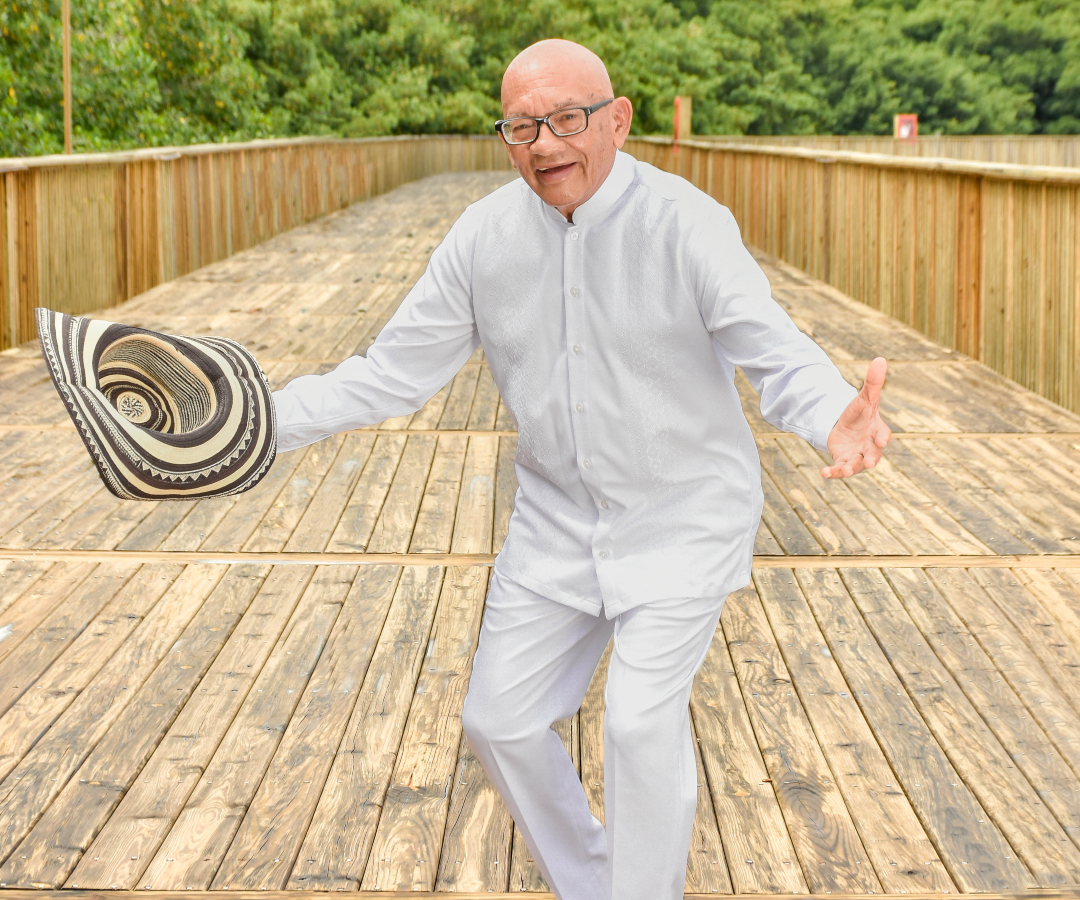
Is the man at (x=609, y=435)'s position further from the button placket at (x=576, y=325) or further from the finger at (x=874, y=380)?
the finger at (x=874, y=380)

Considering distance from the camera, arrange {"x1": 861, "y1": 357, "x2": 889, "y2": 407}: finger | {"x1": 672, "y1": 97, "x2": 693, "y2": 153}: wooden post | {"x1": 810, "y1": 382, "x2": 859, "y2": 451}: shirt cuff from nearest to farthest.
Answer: {"x1": 861, "y1": 357, "x2": 889, "y2": 407}: finger → {"x1": 810, "y1": 382, "x2": 859, "y2": 451}: shirt cuff → {"x1": 672, "y1": 97, "x2": 693, "y2": 153}: wooden post

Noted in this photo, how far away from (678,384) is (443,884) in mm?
1130

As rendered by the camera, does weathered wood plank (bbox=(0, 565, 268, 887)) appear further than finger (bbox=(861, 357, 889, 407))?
Yes

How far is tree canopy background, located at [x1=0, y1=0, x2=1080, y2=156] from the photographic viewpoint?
37.7m

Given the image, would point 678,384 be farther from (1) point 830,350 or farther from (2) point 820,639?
(1) point 830,350

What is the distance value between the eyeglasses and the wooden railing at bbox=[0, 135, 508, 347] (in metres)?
6.46

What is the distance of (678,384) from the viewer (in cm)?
232

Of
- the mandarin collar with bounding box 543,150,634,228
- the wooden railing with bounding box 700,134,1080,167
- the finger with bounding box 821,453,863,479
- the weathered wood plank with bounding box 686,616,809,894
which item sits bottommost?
the weathered wood plank with bounding box 686,616,809,894

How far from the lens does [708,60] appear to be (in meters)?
46.6

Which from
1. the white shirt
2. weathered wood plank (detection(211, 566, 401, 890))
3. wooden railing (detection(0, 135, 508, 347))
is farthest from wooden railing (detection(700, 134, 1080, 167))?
the white shirt

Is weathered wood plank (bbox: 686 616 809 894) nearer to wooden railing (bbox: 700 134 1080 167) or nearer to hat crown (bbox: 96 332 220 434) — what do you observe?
hat crown (bbox: 96 332 220 434)

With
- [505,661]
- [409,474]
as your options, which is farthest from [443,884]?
[409,474]

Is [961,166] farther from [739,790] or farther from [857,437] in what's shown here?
[857,437]

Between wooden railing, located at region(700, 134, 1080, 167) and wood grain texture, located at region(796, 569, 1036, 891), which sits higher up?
wooden railing, located at region(700, 134, 1080, 167)
